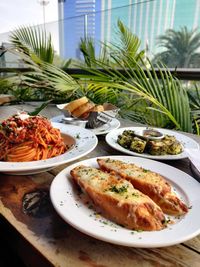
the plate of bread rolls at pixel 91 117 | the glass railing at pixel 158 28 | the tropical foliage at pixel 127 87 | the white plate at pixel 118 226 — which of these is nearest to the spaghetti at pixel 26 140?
the white plate at pixel 118 226

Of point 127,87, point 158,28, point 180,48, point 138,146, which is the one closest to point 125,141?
point 138,146

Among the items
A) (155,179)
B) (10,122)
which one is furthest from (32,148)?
(155,179)

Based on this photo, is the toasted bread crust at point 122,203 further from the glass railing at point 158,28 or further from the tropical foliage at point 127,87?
the glass railing at point 158,28

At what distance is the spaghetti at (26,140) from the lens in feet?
2.22

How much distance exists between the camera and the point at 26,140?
27.8 inches

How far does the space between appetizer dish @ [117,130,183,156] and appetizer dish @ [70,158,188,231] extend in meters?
0.21

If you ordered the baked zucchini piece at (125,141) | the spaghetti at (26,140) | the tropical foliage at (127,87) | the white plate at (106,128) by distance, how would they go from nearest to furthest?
1. the spaghetti at (26,140)
2. the baked zucchini piece at (125,141)
3. the white plate at (106,128)
4. the tropical foliage at (127,87)

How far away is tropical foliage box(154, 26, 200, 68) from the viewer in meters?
2.03

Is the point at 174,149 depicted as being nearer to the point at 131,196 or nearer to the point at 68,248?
the point at 131,196

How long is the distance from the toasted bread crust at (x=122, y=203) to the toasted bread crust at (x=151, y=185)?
0.04 metres

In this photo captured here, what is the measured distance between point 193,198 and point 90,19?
261 cm

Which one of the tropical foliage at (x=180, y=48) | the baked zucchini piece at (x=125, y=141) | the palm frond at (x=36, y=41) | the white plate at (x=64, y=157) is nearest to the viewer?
the white plate at (x=64, y=157)

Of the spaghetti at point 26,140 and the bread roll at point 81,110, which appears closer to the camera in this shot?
the spaghetti at point 26,140

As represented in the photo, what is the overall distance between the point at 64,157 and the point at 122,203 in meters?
0.26
